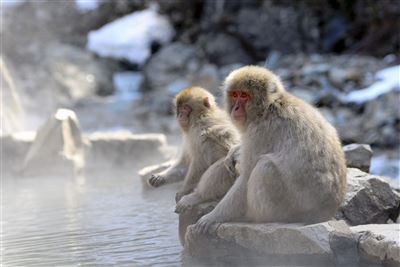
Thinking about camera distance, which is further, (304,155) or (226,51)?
(226,51)

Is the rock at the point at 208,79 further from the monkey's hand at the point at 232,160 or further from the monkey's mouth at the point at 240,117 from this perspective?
the monkey's mouth at the point at 240,117

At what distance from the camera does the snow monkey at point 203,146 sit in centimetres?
375

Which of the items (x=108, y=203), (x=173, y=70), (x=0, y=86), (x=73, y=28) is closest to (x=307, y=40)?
(x=173, y=70)

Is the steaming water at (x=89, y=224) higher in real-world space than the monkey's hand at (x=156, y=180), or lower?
lower

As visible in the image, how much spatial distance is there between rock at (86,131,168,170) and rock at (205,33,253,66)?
8.02 metres

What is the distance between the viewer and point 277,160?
10.6 feet

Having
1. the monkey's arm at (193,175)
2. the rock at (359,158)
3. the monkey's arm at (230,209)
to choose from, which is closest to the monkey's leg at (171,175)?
the monkey's arm at (193,175)

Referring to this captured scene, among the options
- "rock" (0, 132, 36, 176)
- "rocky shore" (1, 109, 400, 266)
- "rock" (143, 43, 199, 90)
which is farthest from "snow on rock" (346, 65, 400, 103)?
"rocky shore" (1, 109, 400, 266)

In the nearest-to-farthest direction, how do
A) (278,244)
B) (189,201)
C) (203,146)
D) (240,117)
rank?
(278,244), (240,117), (189,201), (203,146)

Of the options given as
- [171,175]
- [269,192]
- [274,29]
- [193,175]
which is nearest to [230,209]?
[269,192]

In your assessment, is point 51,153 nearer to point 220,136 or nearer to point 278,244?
point 220,136

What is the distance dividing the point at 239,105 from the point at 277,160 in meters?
0.34

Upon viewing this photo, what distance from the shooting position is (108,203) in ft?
17.0

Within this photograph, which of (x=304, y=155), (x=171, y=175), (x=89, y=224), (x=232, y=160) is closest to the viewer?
(x=304, y=155)
